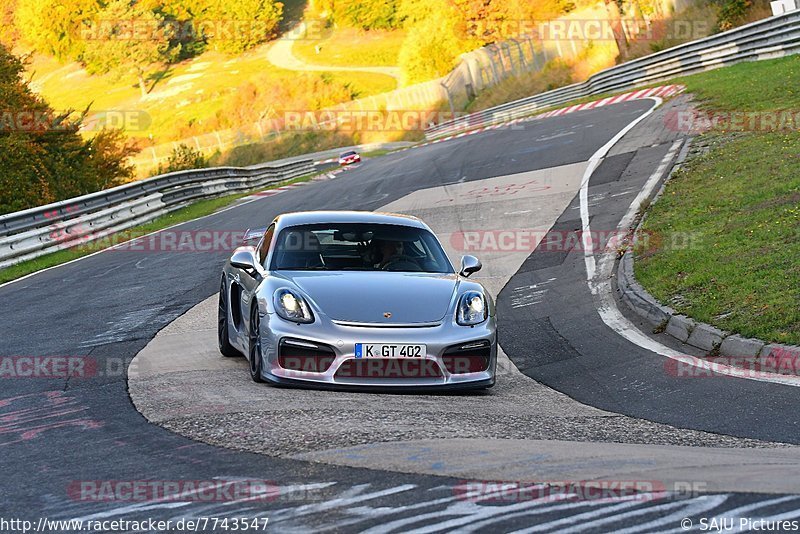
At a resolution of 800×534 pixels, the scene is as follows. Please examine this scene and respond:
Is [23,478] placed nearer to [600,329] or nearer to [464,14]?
[600,329]

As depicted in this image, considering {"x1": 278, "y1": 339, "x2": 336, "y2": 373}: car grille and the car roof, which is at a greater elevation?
the car roof

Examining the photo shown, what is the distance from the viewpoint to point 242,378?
9.06m

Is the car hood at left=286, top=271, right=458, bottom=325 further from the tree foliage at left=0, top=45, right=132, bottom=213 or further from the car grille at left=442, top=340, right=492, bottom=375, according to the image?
the tree foliage at left=0, top=45, right=132, bottom=213

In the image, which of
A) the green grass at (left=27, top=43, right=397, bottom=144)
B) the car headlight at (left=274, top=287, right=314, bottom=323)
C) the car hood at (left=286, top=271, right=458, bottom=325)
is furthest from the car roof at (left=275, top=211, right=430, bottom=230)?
the green grass at (left=27, top=43, right=397, bottom=144)

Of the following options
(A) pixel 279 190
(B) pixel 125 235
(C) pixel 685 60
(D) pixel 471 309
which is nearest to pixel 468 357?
(D) pixel 471 309

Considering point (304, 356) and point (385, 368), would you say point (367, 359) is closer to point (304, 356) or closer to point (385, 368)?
point (385, 368)

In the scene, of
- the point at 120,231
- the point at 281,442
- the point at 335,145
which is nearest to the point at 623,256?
the point at 281,442

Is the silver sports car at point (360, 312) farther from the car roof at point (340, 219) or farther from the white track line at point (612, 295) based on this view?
the white track line at point (612, 295)

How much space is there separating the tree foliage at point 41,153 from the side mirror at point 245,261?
1922 cm

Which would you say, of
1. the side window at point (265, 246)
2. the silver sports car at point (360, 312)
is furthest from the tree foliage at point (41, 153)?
the silver sports car at point (360, 312)

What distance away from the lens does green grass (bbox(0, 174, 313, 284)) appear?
20.4 meters

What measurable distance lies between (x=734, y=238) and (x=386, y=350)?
6.74 meters

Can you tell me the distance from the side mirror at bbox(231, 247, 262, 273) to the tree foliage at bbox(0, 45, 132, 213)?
19.2 m

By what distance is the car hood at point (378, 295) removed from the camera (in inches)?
333
